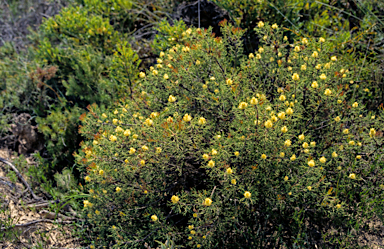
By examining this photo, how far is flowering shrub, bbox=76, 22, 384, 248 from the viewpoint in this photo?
1.87 metres

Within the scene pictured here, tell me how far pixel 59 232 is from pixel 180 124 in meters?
1.79

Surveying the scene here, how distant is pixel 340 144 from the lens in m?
2.09

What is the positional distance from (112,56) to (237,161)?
2.41 m

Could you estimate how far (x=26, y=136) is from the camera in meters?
3.46

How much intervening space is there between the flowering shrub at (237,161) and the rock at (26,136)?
1.52 meters

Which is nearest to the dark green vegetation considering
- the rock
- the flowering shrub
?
the rock

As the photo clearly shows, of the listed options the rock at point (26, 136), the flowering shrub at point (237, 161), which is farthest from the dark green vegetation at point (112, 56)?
the flowering shrub at point (237, 161)

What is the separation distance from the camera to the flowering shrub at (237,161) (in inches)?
73.5

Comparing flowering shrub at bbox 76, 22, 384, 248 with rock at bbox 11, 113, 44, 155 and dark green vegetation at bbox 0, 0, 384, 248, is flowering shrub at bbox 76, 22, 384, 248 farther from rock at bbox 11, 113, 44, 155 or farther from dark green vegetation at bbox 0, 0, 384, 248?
rock at bbox 11, 113, 44, 155

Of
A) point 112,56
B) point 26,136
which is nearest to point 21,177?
point 26,136

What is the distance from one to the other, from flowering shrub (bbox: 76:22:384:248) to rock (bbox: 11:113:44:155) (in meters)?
1.52

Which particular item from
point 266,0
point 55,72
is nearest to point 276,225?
point 266,0

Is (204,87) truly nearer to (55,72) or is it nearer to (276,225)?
(276,225)

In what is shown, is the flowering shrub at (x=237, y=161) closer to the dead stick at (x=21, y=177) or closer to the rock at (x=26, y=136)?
the dead stick at (x=21, y=177)
